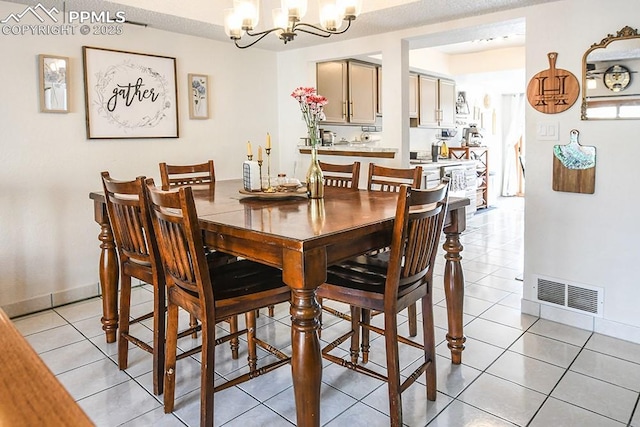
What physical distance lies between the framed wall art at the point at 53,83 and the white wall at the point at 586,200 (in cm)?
313

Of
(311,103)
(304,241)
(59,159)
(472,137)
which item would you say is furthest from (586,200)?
(472,137)

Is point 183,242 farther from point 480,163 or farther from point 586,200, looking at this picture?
point 480,163

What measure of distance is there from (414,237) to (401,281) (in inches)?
7.5

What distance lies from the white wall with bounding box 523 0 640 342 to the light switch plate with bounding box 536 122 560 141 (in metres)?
0.03

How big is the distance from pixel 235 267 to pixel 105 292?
934 mm

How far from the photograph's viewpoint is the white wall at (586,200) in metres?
2.73

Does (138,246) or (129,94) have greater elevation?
(129,94)

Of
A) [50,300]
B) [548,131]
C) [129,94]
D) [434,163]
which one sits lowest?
[50,300]

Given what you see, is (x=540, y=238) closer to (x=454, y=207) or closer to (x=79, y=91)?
(x=454, y=207)

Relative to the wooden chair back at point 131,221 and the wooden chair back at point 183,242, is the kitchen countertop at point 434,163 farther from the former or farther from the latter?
the wooden chair back at point 183,242

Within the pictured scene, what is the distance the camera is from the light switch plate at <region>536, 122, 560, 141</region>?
2.97 metres

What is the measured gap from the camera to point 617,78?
2.73 meters

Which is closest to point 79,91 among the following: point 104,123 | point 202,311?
point 104,123

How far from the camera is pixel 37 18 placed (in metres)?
3.09
